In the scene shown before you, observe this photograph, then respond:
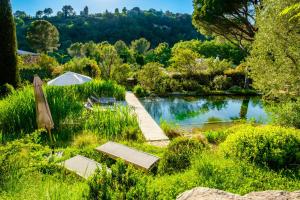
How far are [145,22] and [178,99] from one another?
1790 inches

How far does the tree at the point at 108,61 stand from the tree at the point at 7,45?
350 inches

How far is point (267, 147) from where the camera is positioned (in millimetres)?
5852

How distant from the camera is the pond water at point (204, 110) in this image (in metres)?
13.6

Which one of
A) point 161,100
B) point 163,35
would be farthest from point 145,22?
point 161,100

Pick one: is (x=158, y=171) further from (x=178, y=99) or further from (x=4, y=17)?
(x=178, y=99)

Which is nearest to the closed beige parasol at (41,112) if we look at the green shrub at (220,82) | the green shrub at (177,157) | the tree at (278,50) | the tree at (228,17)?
the green shrub at (177,157)

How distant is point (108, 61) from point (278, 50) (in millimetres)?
14952

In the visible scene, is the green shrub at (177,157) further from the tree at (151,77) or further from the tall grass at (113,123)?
the tree at (151,77)

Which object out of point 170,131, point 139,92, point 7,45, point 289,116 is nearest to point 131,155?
point 170,131

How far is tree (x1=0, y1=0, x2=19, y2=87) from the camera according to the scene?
14.5 metres

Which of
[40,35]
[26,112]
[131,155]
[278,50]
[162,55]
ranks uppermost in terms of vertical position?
[40,35]

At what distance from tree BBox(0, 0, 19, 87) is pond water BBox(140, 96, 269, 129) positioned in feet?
21.8

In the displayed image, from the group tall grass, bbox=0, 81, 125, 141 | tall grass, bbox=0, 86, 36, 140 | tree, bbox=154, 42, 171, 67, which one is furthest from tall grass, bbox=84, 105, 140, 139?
tree, bbox=154, 42, 171, 67

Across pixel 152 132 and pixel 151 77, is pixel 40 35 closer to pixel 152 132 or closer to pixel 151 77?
pixel 151 77
